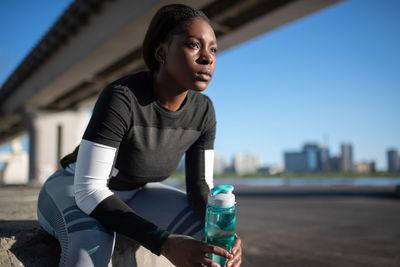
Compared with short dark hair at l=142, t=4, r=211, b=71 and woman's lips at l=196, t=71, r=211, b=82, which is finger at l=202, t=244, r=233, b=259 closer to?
woman's lips at l=196, t=71, r=211, b=82

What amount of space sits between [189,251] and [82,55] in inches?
463

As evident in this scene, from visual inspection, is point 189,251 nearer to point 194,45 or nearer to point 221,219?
point 221,219

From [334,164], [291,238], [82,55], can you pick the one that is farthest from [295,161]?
[291,238]

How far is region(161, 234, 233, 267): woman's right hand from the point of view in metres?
1.27

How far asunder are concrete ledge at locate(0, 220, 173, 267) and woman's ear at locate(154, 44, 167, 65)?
1.06m

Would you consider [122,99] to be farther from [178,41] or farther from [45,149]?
[45,149]

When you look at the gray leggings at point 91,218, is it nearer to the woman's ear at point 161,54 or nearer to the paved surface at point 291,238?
the paved surface at point 291,238

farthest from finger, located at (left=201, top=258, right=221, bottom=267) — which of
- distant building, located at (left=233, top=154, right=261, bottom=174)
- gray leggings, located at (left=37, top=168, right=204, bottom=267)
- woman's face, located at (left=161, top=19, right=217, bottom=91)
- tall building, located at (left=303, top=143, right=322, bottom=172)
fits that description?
distant building, located at (left=233, top=154, right=261, bottom=174)

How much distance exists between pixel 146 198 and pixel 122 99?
768mm

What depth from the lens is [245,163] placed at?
4823 inches

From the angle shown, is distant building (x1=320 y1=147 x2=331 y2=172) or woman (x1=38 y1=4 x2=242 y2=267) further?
distant building (x1=320 y1=147 x2=331 y2=172)

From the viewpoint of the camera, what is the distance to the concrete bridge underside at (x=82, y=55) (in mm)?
8422

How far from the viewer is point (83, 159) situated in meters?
1.47

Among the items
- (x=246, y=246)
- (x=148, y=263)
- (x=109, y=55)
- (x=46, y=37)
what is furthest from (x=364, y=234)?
(x=46, y=37)
